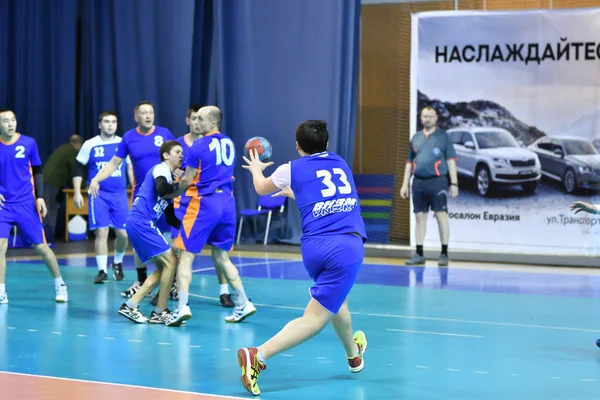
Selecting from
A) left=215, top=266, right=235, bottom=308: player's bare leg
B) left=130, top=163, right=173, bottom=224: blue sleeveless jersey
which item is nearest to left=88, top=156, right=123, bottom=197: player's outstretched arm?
left=130, top=163, right=173, bottom=224: blue sleeveless jersey

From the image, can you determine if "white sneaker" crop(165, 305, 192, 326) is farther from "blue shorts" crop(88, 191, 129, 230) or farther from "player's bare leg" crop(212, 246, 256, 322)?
"blue shorts" crop(88, 191, 129, 230)

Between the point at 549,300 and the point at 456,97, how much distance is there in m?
5.39

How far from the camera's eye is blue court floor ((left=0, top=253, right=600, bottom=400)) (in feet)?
20.4

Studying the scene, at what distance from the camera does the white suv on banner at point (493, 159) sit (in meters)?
14.6

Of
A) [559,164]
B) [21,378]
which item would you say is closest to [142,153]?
[21,378]

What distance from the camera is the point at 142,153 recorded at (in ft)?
34.6

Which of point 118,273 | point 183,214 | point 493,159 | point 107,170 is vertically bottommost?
point 118,273

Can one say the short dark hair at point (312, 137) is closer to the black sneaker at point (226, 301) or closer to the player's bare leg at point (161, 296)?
the player's bare leg at point (161, 296)

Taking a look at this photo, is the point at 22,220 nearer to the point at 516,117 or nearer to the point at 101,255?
the point at 101,255

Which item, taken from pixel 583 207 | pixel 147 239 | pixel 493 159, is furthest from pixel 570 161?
pixel 147 239

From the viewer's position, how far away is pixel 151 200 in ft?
29.0

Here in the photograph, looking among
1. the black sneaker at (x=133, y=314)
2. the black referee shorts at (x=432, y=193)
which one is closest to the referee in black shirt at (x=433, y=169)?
the black referee shorts at (x=432, y=193)

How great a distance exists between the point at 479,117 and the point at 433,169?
1.74 meters

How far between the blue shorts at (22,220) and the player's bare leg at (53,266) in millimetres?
77
